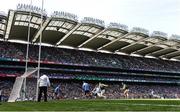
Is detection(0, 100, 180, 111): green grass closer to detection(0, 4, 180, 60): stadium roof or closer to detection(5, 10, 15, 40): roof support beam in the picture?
detection(0, 4, 180, 60): stadium roof

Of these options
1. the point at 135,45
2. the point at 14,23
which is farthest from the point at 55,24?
the point at 135,45

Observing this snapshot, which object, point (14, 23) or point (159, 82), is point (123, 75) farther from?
point (14, 23)

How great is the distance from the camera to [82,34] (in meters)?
56.6

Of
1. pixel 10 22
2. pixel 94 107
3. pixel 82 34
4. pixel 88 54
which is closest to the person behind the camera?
pixel 94 107

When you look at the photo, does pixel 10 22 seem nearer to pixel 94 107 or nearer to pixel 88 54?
pixel 88 54

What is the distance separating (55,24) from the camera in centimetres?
5022

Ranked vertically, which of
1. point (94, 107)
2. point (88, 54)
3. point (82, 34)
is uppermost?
point (82, 34)

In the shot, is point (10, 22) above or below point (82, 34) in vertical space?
above

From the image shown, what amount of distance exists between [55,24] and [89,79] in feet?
58.5

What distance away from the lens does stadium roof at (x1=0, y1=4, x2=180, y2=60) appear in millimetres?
47250

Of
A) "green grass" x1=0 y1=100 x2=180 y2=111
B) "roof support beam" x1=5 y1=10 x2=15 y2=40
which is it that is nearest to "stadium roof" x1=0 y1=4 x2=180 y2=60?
"roof support beam" x1=5 y1=10 x2=15 y2=40

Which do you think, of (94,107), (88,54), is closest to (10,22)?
(88,54)

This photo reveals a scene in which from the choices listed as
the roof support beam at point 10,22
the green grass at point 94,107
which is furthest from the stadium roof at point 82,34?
the green grass at point 94,107

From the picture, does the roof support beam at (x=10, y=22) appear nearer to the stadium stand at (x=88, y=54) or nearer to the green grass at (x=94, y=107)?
the stadium stand at (x=88, y=54)
